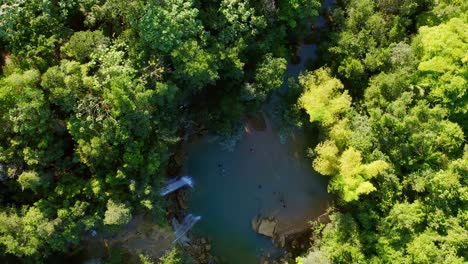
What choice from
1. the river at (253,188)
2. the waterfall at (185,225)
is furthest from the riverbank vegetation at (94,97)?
the river at (253,188)

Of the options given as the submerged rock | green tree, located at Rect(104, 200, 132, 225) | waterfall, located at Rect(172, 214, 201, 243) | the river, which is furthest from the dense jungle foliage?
waterfall, located at Rect(172, 214, 201, 243)

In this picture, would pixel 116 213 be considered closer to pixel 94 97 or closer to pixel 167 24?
pixel 94 97

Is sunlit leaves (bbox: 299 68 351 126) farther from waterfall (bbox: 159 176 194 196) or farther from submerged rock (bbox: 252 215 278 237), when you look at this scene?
waterfall (bbox: 159 176 194 196)

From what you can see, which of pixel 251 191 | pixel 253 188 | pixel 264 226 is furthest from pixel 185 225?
pixel 264 226

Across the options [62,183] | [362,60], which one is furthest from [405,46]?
[62,183]

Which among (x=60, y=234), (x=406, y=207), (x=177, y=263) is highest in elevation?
(x=406, y=207)

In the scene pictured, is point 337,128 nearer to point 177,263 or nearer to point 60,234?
point 177,263
